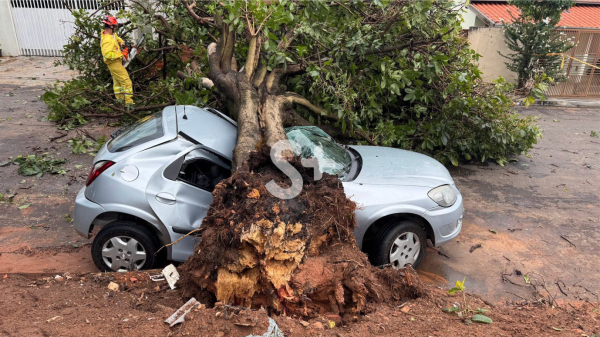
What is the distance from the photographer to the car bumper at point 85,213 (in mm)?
4547

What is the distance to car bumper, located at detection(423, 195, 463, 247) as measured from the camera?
475cm

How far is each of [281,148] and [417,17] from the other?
11.2ft

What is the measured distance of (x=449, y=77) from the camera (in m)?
7.29

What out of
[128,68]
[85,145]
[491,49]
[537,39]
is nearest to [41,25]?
[128,68]

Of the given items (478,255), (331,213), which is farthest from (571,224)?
(331,213)

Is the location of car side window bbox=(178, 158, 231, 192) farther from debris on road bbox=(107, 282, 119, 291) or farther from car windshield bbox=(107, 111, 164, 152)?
debris on road bbox=(107, 282, 119, 291)

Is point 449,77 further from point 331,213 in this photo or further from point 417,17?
point 331,213

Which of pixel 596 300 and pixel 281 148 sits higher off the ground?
pixel 281 148

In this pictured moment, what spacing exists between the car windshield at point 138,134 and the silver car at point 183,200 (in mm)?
19

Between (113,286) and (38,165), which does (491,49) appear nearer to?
(38,165)

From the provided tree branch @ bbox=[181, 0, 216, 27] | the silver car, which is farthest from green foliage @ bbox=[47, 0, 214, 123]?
the silver car

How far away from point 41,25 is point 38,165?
1238 centimetres

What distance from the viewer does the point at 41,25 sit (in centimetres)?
1706

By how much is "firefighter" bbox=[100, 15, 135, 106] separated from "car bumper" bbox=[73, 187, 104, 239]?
448 centimetres
